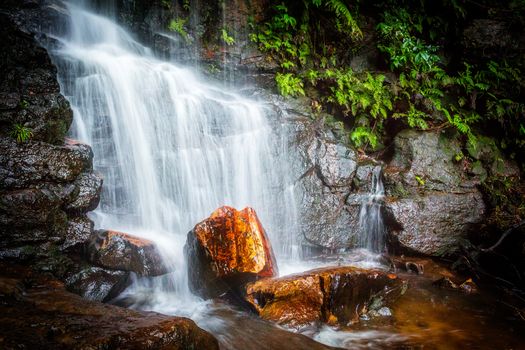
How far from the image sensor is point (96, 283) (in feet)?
14.2

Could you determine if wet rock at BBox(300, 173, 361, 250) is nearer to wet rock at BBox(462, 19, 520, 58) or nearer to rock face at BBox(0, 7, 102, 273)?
rock face at BBox(0, 7, 102, 273)

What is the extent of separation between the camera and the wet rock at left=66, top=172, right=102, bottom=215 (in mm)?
4586

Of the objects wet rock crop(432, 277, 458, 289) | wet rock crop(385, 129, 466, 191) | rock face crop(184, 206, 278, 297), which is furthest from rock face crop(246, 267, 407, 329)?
wet rock crop(385, 129, 466, 191)

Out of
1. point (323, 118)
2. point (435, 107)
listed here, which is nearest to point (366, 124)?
point (323, 118)

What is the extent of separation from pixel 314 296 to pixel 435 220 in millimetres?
4566

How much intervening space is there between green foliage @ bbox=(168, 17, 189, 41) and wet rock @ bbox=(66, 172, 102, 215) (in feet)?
18.3

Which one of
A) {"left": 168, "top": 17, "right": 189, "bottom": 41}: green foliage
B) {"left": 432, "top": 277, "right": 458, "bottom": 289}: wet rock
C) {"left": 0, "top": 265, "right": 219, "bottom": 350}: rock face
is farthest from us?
{"left": 168, "top": 17, "right": 189, "bottom": 41}: green foliage

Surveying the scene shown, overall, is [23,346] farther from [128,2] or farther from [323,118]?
[128,2]

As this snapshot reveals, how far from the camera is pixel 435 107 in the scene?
8.49m

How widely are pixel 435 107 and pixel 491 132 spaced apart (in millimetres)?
1970

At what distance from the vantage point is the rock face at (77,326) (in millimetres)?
2301

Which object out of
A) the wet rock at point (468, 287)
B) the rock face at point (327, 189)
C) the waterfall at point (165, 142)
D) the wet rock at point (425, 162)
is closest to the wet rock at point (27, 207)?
the waterfall at point (165, 142)

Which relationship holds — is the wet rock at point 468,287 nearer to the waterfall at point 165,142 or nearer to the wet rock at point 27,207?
the waterfall at point 165,142

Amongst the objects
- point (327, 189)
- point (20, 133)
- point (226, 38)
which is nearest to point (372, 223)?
point (327, 189)
